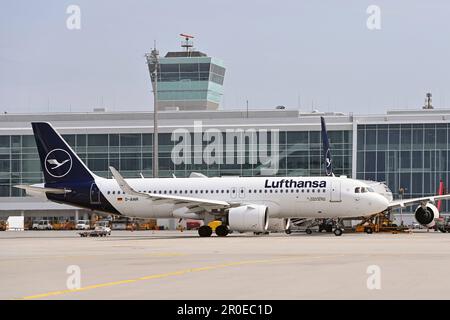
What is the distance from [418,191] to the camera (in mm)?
108375

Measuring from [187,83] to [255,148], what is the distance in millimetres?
43281

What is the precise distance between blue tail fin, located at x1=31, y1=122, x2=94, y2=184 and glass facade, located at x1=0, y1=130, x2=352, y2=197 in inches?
1746

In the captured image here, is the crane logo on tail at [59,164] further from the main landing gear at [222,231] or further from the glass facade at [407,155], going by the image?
the glass facade at [407,155]

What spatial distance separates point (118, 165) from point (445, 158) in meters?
36.9

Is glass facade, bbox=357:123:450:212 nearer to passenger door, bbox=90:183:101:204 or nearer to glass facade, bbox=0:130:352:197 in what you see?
glass facade, bbox=0:130:352:197

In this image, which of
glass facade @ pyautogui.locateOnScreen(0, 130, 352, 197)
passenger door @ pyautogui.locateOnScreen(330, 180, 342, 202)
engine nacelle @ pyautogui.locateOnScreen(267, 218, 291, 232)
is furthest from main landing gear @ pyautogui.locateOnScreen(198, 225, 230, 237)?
glass facade @ pyautogui.locateOnScreen(0, 130, 352, 197)

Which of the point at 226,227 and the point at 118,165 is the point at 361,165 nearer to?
the point at 118,165

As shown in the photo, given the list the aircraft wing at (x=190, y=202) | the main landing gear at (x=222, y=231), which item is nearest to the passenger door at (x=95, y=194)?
the aircraft wing at (x=190, y=202)

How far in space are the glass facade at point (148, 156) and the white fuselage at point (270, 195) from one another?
4475cm

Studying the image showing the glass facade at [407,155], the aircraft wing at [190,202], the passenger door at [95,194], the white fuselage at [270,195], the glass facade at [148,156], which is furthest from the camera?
the glass facade at [148,156]

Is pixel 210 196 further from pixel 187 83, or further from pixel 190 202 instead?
pixel 187 83

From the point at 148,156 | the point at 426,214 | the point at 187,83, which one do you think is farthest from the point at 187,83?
the point at 426,214

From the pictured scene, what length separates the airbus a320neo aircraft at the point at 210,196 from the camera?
205 ft
